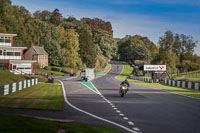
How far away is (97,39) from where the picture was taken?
141125 mm

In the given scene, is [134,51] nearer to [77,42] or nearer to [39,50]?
[77,42]

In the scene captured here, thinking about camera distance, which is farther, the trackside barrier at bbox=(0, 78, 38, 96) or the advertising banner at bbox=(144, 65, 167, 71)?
the advertising banner at bbox=(144, 65, 167, 71)

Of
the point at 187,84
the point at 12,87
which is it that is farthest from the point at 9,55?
the point at 187,84

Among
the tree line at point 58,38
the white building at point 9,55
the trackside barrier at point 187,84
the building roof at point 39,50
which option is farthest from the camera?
the building roof at point 39,50

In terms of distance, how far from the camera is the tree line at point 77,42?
9012 cm

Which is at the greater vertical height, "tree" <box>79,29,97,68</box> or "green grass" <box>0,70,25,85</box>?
"tree" <box>79,29,97,68</box>

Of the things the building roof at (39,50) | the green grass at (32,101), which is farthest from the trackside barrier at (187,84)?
the building roof at (39,50)

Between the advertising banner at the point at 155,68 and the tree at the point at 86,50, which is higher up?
the tree at the point at 86,50

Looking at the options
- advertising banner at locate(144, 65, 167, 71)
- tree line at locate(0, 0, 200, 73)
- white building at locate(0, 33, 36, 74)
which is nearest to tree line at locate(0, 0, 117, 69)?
tree line at locate(0, 0, 200, 73)

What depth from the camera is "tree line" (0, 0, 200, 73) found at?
90.1 metres

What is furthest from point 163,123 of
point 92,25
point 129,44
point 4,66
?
point 129,44

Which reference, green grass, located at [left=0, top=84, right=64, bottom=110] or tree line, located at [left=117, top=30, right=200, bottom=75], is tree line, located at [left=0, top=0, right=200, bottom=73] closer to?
tree line, located at [left=117, top=30, right=200, bottom=75]

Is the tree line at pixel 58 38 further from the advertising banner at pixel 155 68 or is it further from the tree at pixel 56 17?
the advertising banner at pixel 155 68

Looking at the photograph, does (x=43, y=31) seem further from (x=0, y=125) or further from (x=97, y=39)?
(x=0, y=125)
